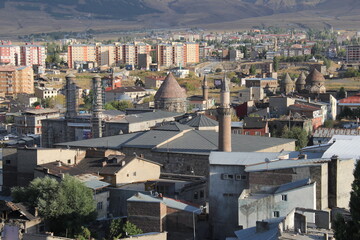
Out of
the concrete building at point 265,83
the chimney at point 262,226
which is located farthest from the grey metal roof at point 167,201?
the concrete building at point 265,83

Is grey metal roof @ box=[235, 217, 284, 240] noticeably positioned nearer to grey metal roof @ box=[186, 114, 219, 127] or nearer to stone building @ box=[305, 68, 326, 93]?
grey metal roof @ box=[186, 114, 219, 127]

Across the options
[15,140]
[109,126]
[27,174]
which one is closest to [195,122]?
[109,126]

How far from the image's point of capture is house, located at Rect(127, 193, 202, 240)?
73.3 feet

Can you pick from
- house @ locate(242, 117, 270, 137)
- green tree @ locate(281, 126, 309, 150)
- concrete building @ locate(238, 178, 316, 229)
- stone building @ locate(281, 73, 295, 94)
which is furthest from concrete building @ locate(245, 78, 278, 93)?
concrete building @ locate(238, 178, 316, 229)

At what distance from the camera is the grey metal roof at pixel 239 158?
2389cm

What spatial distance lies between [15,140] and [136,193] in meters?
24.8

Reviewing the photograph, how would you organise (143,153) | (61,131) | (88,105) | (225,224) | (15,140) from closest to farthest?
(225,224), (143,153), (61,131), (15,140), (88,105)

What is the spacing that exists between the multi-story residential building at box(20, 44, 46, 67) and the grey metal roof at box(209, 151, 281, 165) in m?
86.0

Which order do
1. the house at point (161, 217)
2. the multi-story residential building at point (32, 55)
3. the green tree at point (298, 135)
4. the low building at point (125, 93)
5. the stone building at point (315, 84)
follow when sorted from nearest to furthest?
the house at point (161, 217)
the green tree at point (298, 135)
the stone building at point (315, 84)
the low building at point (125, 93)
the multi-story residential building at point (32, 55)

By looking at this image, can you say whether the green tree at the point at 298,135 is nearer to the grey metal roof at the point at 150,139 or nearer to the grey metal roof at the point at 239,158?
the grey metal roof at the point at 150,139

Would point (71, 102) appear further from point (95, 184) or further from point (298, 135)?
point (95, 184)

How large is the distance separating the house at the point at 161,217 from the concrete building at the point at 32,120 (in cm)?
3138

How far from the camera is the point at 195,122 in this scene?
36.3 meters

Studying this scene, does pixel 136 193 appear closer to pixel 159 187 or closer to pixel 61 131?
pixel 159 187
